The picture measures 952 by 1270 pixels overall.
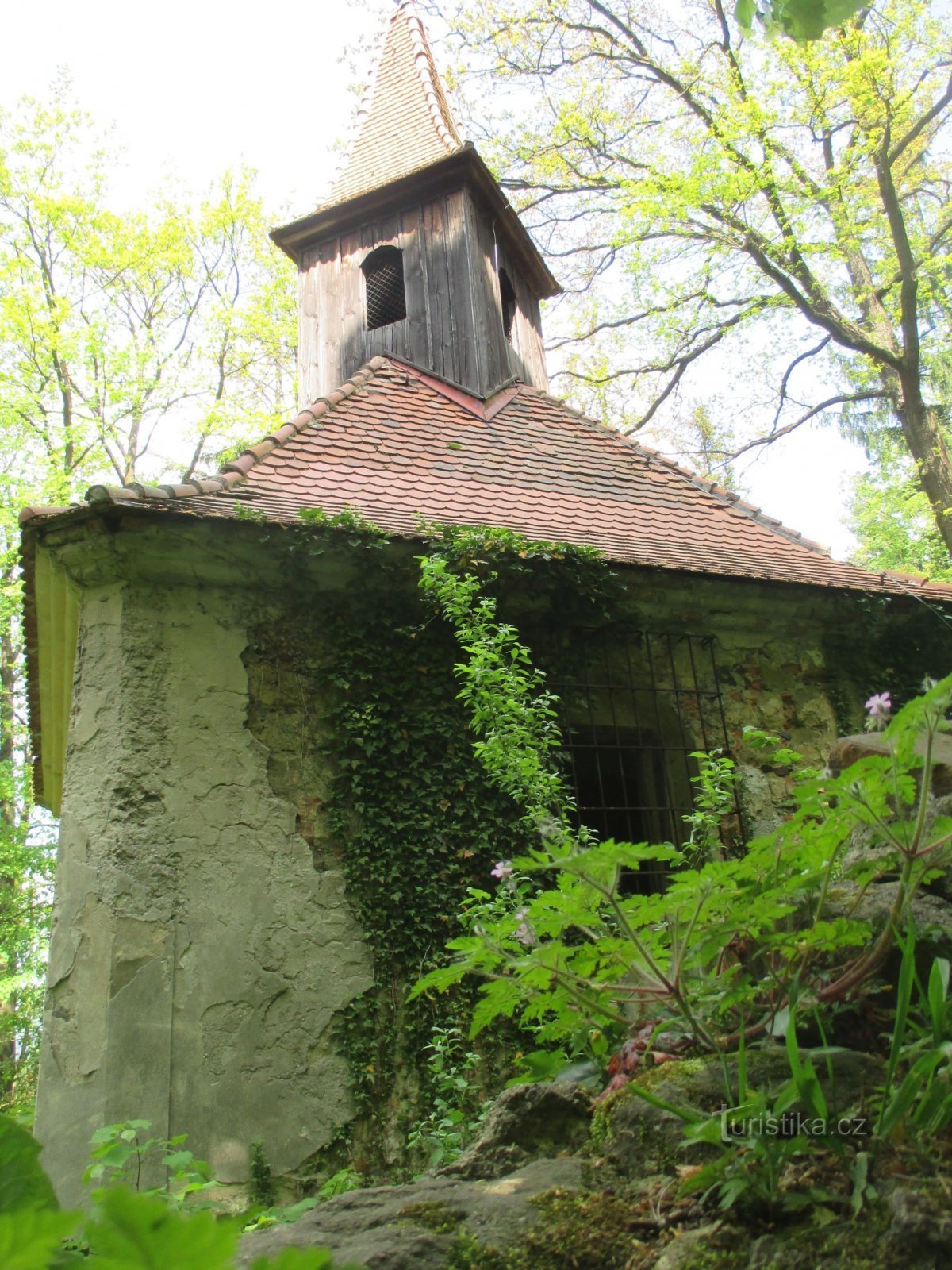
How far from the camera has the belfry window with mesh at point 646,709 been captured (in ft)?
18.2

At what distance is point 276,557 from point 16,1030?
1442 cm

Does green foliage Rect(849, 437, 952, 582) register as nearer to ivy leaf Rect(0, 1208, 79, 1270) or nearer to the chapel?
the chapel

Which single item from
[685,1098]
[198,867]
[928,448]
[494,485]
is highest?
[928,448]

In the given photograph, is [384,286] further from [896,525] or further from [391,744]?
[896,525]

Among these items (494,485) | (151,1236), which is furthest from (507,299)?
(151,1236)

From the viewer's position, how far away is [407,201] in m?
9.25

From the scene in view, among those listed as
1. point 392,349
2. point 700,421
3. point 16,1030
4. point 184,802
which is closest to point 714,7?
point 700,421

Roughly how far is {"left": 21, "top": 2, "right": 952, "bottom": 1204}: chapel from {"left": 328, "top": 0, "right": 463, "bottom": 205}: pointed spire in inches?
146

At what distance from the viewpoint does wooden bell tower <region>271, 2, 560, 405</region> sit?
8617 mm

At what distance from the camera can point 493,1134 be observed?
2094mm

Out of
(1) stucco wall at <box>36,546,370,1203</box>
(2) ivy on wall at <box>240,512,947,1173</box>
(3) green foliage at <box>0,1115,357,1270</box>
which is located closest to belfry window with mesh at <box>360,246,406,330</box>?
(2) ivy on wall at <box>240,512,947,1173</box>

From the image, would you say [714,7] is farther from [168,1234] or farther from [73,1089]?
[168,1234]

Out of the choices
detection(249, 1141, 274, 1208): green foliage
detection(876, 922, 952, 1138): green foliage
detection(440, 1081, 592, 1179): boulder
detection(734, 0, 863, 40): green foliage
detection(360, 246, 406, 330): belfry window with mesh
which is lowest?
detection(249, 1141, 274, 1208): green foliage

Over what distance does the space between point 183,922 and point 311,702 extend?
1.26 m
